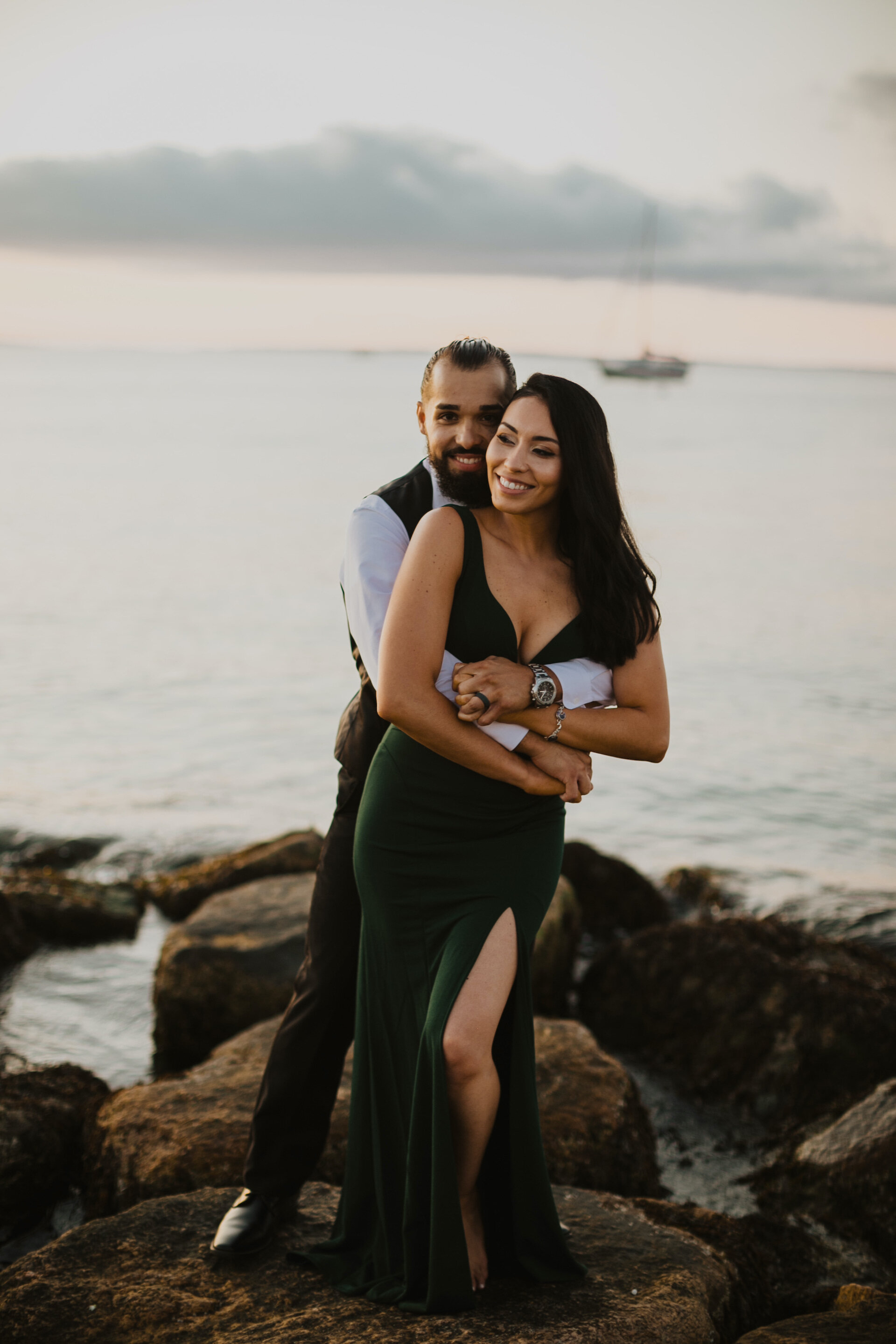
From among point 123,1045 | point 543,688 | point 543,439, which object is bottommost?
point 123,1045

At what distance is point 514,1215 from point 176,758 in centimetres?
983

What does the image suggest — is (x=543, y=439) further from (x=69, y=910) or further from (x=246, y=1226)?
(x=69, y=910)

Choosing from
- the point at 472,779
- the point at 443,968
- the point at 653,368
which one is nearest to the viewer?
the point at 443,968

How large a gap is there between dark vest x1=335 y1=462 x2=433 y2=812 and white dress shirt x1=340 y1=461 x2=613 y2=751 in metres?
0.04

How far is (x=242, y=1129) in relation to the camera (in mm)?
4004

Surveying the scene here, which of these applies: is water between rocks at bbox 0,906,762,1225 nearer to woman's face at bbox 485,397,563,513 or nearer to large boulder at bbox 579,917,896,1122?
large boulder at bbox 579,917,896,1122

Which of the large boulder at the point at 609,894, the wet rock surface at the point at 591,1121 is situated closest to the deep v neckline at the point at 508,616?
the wet rock surface at the point at 591,1121

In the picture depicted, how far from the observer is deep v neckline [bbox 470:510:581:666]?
2906 mm

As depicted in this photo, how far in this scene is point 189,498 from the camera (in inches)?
1357

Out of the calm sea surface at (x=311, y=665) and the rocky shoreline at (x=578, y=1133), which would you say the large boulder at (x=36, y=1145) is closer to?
the rocky shoreline at (x=578, y=1133)

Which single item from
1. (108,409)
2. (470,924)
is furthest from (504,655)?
(108,409)

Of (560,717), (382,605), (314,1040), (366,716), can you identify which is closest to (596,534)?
(560,717)

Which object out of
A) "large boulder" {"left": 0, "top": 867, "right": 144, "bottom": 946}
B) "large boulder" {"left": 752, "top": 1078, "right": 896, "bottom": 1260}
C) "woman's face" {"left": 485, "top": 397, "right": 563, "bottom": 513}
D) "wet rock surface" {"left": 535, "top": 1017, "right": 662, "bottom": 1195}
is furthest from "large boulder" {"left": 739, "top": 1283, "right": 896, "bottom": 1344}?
"large boulder" {"left": 0, "top": 867, "right": 144, "bottom": 946}

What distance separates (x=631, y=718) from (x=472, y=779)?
48cm
